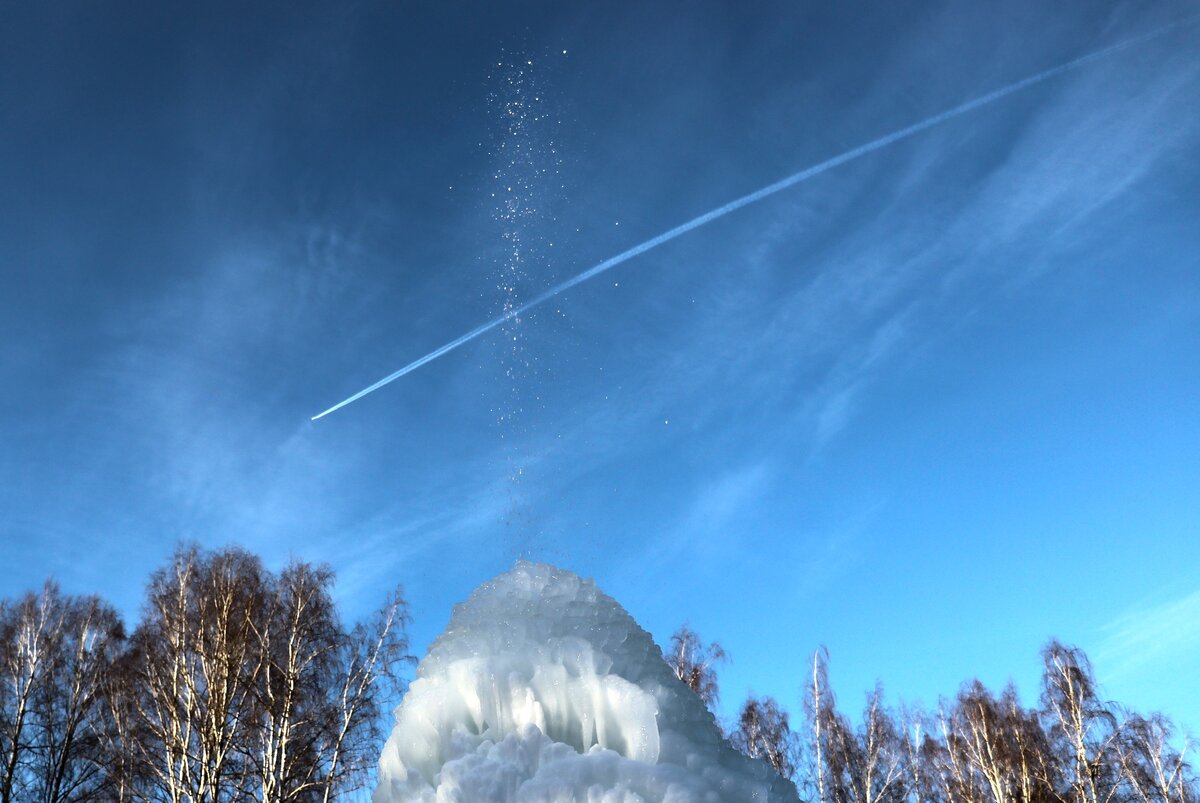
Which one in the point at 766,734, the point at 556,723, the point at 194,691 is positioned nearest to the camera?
the point at 556,723

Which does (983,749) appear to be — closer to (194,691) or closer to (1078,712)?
(1078,712)

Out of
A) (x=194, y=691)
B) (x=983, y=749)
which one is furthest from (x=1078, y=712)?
(x=194, y=691)

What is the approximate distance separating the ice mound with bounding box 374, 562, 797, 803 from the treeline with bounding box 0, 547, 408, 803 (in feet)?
23.3

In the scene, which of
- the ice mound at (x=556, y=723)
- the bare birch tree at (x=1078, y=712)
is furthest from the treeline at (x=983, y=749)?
the ice mound at (x=556, y=723)

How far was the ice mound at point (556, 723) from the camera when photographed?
385 centimetres

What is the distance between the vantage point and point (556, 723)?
4.23 metres

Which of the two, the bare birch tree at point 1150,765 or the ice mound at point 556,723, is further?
the bare birch tree at point 1150,765

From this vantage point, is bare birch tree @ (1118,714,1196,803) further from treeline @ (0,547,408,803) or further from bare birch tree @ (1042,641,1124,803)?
treeline @ (0,547,408,803)

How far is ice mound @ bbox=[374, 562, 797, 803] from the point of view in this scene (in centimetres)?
385

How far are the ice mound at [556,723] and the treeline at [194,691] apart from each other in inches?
279

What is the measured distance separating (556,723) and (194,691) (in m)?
8.05

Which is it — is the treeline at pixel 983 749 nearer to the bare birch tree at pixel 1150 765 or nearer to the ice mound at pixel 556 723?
the bare birch tree at pixel 1150 765

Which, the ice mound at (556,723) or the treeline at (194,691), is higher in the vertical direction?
the treeline at (194,691)

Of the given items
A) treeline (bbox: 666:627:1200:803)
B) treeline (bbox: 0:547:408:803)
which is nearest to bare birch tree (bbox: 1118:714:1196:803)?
treeline (bbox: 666:627:1200:803)
